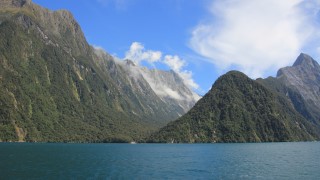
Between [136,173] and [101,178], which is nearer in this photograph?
[101,178]

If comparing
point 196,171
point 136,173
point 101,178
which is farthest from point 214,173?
point 101,178

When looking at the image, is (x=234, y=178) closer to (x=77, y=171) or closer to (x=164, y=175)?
(x=164, y=175)

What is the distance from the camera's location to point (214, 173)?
4621 inches

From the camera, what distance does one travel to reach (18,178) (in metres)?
99.0

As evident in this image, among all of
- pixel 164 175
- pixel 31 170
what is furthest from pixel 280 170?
pixel 31 170

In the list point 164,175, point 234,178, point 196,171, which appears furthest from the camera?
point 196,171

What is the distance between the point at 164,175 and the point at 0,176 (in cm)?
4400

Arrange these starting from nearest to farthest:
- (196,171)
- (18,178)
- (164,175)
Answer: (18,178), (164,175), (196,171)

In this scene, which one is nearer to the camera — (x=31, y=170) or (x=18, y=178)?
(x=18, y=178)

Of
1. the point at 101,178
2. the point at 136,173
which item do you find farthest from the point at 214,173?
the point at 101,178

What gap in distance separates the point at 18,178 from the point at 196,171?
53.1 meters

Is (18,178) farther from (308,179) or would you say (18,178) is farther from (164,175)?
(308,179)

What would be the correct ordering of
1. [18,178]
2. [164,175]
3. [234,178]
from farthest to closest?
[164,175] < [234,178] < [18,178]

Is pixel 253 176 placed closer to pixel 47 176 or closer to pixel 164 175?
pixel 164 175
